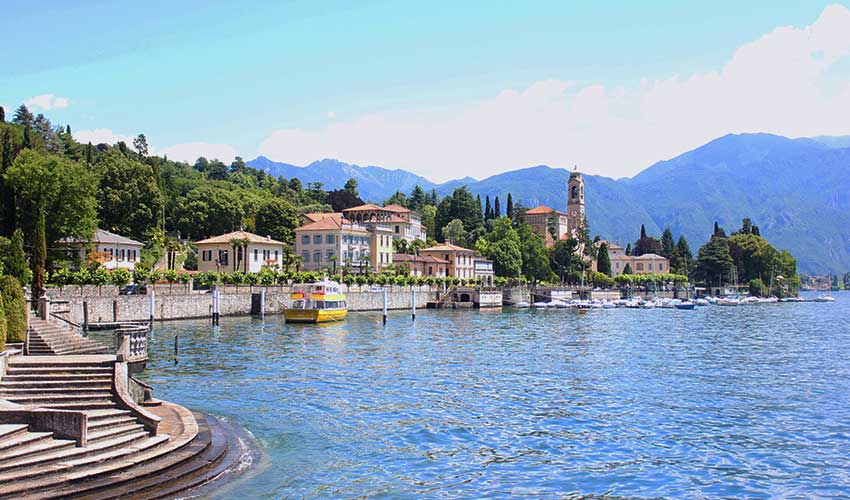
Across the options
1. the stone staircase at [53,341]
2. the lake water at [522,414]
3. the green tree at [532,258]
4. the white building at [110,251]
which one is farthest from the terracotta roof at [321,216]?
the stone staircase at [53,341]

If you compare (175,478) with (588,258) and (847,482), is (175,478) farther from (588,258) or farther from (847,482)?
(588,258)

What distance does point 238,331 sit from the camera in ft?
191

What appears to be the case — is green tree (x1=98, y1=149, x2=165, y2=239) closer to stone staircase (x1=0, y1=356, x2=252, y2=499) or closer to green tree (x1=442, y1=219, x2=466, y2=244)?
green tree (x1=442, y1=219, x2=466, y2=244)

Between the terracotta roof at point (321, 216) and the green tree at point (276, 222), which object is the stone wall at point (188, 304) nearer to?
the terracotta roof at point (321, 216)

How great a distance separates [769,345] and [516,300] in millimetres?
67482

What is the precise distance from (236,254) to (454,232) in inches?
2559

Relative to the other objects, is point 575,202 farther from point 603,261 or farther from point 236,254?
point 236,254

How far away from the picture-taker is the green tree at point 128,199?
3957 inches

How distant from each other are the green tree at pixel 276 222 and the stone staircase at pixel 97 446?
9774cm

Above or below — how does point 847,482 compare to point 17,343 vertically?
below

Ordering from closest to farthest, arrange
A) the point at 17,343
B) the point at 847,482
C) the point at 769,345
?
the point at 847,482 → the point at 17,343 → the point at 769,345

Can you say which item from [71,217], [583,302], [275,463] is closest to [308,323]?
[71,217]

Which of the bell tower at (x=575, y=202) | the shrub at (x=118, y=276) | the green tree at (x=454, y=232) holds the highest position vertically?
the bell tower at (x=575, y=202)

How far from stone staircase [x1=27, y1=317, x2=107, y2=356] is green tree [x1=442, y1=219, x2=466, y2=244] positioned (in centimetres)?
12581
